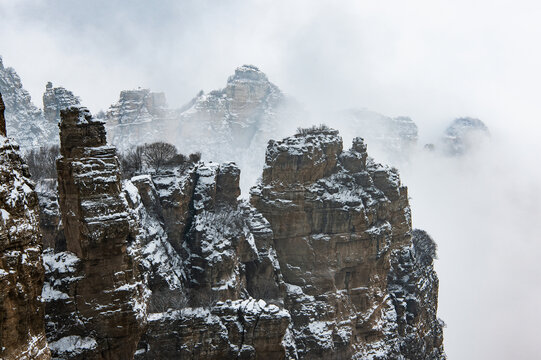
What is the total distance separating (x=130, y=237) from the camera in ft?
63.9

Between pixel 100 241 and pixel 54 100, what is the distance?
9770cm

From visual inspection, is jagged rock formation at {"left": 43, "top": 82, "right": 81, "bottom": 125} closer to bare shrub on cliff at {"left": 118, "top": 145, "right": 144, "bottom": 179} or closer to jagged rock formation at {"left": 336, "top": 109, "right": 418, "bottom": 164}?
bare shrub on cliff at {"left": 118, "top": 145, "right": 144, "bottom": 179}

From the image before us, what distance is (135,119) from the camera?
429 ft

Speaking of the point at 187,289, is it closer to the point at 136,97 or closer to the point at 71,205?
the point at 71,205

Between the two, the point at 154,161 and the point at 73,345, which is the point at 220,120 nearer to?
the point at 154,161

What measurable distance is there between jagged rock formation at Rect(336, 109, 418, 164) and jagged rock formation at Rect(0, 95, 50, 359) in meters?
167

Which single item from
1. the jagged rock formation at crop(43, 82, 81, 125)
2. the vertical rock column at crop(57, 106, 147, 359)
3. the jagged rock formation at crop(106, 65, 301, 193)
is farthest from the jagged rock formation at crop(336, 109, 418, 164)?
the vertical rock column at crop(57, 106, 147, 359)

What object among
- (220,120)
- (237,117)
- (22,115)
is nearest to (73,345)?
(22,115)

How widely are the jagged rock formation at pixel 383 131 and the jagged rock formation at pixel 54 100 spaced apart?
102669 mm

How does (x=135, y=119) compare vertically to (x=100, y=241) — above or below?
above

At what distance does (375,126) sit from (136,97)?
307 ft

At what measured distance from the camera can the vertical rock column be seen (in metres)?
18.2

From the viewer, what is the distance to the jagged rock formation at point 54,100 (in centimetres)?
9956

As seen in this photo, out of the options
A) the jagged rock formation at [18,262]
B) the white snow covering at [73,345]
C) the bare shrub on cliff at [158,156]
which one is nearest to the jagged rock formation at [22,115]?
the bare shrub on cliff at [158,156]
